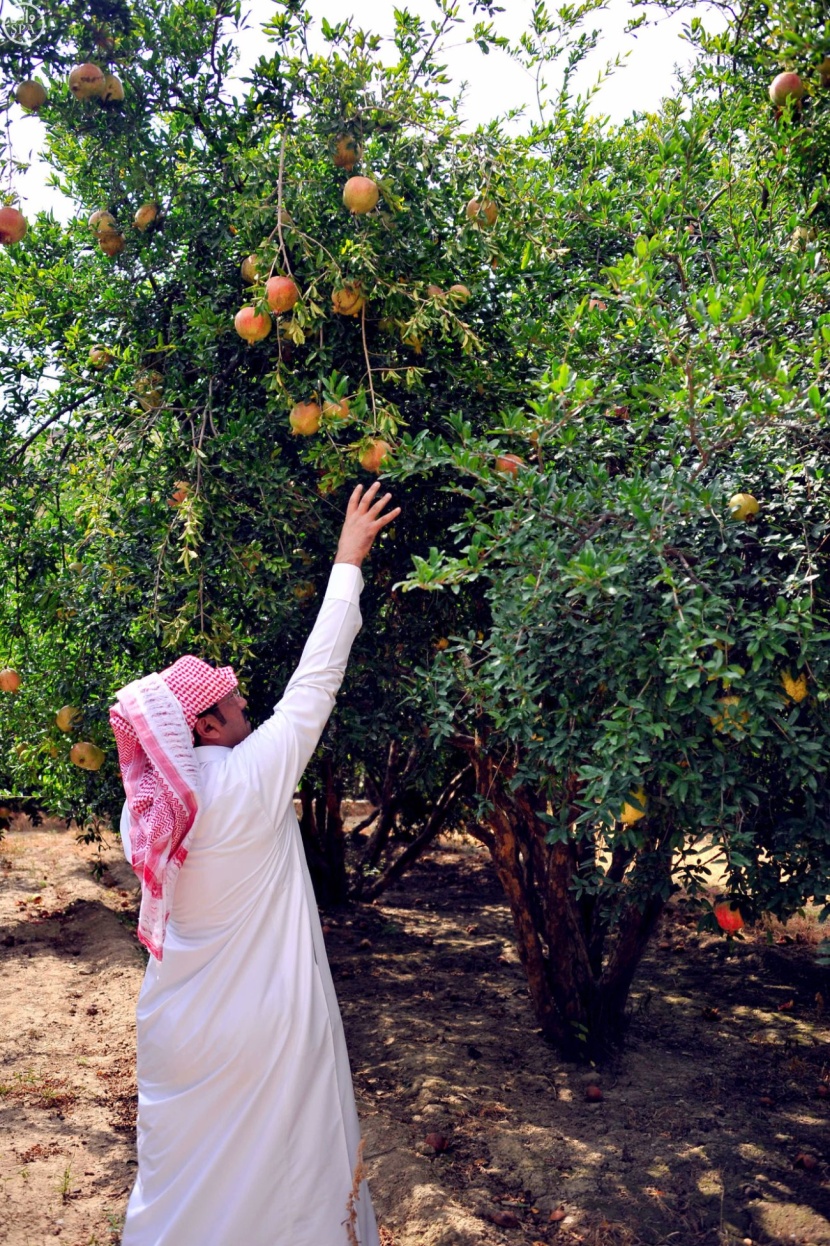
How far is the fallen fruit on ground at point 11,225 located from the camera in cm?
389

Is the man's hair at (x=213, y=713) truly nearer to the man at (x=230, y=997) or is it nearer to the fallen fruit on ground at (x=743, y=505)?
the man at (x=230, y=997)

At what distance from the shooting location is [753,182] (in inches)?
152

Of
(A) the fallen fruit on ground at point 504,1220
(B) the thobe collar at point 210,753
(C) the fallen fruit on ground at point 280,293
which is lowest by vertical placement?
(A) the fallen fruit on ground at point 504,1220

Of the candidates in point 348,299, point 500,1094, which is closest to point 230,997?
point 348,299

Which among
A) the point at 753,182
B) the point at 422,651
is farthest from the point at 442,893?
the point at 753,182

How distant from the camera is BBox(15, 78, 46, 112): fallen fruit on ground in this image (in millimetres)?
3890

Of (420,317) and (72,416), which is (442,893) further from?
(420,317)

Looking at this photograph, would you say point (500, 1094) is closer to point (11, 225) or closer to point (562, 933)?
point (562, 933)

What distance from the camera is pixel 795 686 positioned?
8.23ft

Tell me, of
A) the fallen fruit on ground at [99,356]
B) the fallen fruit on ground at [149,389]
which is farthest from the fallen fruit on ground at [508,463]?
the fallen fruit on ground at [99,356]

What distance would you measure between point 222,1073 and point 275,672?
64.2 inches

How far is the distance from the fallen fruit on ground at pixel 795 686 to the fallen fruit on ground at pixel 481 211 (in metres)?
1.88

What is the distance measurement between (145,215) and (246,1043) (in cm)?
291

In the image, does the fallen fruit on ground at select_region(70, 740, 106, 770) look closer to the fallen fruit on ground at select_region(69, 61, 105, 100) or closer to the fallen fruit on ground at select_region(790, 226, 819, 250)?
the fallen fruit on ground at select_region(69, 61, 105, 100)
